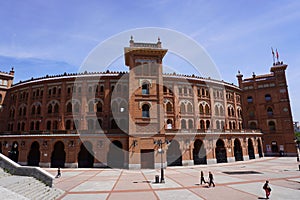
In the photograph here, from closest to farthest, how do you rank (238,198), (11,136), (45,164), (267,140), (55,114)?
(238,198) → (45,164) → (11,136) → (55,114) → (267,140)

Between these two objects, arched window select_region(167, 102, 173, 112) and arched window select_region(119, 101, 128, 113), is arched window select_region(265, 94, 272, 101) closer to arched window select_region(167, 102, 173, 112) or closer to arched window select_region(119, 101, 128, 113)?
arched window select_region(167, 102, 173, 112)

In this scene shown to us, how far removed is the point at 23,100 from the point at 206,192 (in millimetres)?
39936

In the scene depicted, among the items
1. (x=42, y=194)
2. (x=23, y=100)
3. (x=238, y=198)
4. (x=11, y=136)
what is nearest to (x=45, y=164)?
(x=11, y=136)

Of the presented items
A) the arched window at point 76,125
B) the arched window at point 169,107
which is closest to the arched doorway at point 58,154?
the arched window at point 76,125

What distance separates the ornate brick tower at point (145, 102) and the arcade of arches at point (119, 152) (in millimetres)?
146

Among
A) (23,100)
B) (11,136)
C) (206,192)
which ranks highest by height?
(23,100)

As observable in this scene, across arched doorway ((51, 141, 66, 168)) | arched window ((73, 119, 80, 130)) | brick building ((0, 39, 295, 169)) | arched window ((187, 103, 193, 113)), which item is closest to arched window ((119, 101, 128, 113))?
brick building ((0, 39, 295, 169))

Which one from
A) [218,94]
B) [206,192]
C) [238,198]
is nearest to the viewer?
[238,198]

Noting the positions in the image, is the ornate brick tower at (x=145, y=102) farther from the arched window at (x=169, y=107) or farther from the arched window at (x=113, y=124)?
the arched window at (x=113, y=124)

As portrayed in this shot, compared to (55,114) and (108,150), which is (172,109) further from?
(55,114)

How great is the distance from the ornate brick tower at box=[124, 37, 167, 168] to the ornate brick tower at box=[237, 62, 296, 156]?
28515 mm

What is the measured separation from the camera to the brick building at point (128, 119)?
1219 inches

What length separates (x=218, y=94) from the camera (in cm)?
4328

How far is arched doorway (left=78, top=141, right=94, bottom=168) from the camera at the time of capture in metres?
31.8
